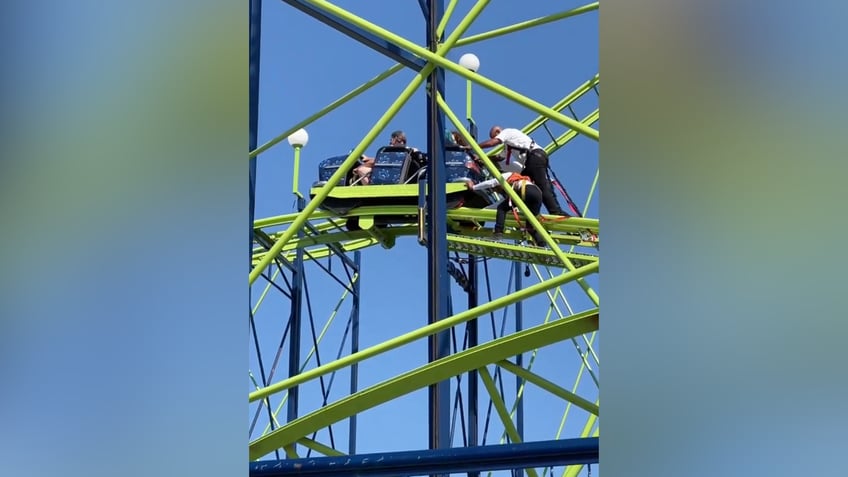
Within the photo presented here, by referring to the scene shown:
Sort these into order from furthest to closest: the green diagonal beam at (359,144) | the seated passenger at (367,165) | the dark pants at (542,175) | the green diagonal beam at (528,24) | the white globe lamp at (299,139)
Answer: the white globe lamp at (299,139), the seated passenger at (367,165), the dark pants at (542,175), the green diagonal beam at (528,24), the green diagonal beam at (359,144)

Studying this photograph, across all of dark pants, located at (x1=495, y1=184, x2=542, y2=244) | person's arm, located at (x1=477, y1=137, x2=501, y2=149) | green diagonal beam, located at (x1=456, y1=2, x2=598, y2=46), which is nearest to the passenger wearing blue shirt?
person's arm, located at (x1=477, y1=137, x2=501, y2=149)

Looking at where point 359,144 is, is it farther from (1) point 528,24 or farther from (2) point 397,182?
(2) point 397,182

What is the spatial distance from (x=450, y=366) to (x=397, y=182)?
12.6 feet

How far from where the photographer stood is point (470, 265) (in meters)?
8.56

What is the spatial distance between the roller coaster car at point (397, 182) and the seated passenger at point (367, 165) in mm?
34

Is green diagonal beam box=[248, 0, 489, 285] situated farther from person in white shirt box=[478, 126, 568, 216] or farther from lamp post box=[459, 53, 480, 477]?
person in white shirt box=[478, 126, 568, 216]

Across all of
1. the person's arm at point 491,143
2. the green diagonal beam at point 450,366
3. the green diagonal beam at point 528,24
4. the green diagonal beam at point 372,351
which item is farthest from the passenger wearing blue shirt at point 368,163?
the green diagonal beam at point 450,366

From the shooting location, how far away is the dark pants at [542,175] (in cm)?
699

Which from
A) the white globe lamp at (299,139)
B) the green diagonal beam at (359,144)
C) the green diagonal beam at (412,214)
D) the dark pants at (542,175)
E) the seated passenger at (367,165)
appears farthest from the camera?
the white globe lamp at (299,139)

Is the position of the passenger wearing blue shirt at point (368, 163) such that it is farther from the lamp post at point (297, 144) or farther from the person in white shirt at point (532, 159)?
the person in white shirt at point (532, 159)

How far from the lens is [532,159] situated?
7.05 m
